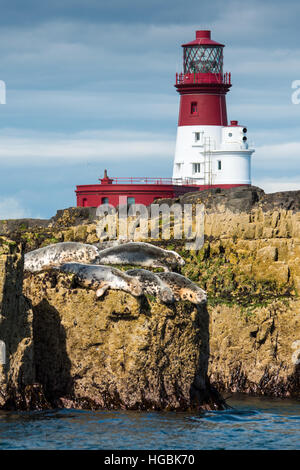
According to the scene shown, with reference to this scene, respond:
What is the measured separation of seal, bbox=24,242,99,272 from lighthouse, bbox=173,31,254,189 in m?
32.0

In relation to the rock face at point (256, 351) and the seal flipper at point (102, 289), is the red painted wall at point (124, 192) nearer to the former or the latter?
the rock face at point (256, 351)

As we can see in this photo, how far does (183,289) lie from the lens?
25.8m

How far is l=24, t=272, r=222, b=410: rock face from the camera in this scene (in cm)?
2433

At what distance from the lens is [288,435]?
2392 cm

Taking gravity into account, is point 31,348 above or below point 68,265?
below

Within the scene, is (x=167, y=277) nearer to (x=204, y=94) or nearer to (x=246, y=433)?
(x=246, y=433)

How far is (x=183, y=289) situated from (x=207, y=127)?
3626 centimetres

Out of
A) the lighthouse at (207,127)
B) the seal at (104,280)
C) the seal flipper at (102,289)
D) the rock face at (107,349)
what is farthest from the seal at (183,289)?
the lighthouse at (207,127)

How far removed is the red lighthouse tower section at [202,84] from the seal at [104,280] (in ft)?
120

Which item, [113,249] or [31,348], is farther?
[113,249]

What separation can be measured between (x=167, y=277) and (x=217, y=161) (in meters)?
35.8

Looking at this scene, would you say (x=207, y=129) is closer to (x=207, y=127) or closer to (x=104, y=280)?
(x=207, y=127)

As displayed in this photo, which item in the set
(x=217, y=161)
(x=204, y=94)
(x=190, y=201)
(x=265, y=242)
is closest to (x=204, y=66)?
(x=204, y=94)

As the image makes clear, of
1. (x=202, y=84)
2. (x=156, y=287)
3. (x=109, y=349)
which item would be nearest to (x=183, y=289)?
(x=156, y=287)
